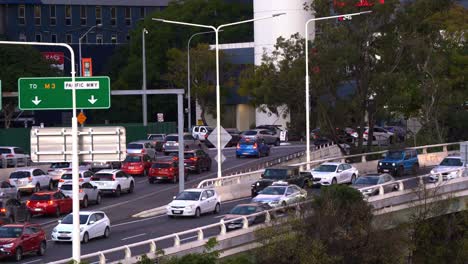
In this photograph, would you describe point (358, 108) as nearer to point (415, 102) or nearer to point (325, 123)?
point (325, 123)

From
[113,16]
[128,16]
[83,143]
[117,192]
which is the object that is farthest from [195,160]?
[128,16]

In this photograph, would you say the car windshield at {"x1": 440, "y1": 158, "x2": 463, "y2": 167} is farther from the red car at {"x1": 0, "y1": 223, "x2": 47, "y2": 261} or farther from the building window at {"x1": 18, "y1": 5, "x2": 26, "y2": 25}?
the building window at {"x1": 18, "y1": 5, "x2": 26, "y2": 25}

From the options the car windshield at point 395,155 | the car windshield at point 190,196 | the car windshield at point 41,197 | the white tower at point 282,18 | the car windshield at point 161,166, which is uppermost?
the white tower at point 282,18

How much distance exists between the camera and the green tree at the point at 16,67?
8638cm

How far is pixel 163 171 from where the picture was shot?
60781 millimetres

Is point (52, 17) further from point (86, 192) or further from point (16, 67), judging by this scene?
point (86, 192)

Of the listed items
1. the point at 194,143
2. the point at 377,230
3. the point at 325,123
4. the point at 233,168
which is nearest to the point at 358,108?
the point at 325,123

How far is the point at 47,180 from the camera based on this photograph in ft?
192

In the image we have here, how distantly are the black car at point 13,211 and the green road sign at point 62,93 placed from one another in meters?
18.7

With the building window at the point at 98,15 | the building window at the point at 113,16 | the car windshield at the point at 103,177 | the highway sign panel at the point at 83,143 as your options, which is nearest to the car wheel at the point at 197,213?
the car windshield at the point at 103,177

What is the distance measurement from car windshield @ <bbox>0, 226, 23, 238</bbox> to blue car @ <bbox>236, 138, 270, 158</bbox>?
40.5 metres

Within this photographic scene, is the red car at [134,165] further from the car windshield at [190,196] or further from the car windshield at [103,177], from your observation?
the car windshield at [190,196]

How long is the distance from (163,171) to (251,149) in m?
16.9

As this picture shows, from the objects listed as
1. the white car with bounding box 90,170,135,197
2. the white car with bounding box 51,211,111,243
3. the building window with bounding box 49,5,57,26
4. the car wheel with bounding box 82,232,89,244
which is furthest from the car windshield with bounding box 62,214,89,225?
the building window with bounding box 49,5,57,26
